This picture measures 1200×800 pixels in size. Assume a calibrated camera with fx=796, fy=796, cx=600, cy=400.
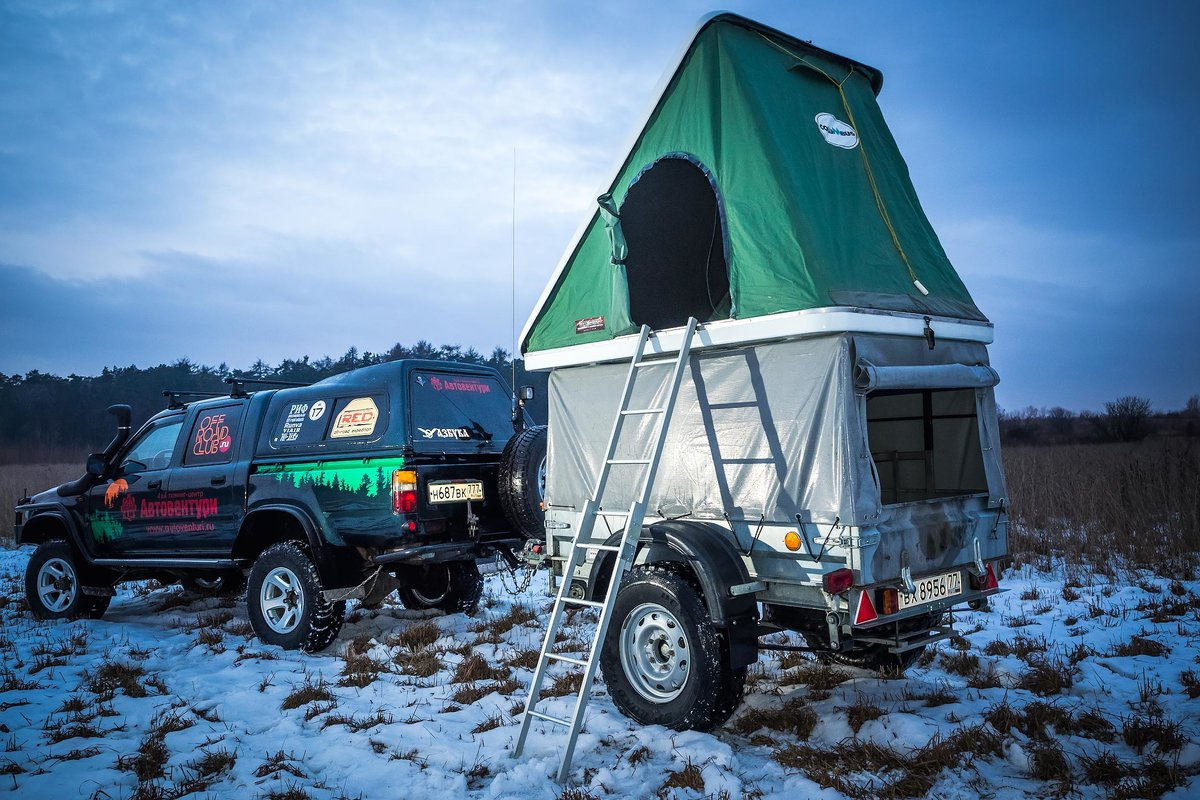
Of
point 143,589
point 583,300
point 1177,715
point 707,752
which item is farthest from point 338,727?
point 143,589

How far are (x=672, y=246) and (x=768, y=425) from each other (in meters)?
1.76

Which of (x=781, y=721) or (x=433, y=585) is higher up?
(x=433, y=585)

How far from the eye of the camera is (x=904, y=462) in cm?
646

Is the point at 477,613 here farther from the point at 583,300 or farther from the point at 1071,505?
the point at 1071,505

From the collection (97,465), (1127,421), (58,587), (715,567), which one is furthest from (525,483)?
(1127,421)

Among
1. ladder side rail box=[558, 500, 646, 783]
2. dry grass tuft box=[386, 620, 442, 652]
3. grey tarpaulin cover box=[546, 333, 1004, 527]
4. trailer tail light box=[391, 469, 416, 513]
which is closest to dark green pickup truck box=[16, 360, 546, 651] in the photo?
trailer tail light box=[391, 469, 416, 513]

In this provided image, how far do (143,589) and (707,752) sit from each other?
8970mm

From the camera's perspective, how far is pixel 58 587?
349 inches

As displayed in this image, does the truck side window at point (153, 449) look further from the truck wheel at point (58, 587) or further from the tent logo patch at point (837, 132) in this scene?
the tent logo patch at point (837, 132)

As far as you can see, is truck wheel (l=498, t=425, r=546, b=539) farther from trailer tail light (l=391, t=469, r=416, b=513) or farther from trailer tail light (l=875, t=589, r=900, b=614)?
trailer tail light (l=875, t=589, r=900, b=614)

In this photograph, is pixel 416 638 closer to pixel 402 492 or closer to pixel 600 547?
pixel 402 492

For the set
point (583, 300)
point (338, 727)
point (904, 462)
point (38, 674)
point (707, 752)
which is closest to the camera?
point (707, 752)

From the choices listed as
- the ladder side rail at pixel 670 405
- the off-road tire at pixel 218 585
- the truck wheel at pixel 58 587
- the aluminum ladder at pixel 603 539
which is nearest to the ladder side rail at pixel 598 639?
the aluminum ladder at pixel 603 539

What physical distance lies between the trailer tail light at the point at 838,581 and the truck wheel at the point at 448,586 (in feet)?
14.8
